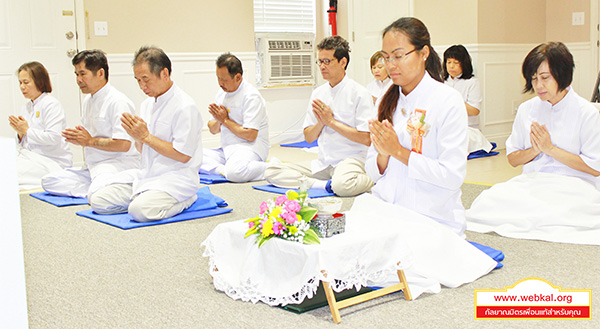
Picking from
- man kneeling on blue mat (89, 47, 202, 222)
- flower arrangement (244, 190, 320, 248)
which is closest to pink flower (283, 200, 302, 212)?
flower arrangement (244, 190, 320, 248)

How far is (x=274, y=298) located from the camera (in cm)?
228

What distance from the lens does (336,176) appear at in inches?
169

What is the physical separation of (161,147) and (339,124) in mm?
1270

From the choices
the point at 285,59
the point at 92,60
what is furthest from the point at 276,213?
the point at 285,59

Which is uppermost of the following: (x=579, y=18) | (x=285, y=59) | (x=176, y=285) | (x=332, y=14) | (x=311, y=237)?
(x=332, y=14)

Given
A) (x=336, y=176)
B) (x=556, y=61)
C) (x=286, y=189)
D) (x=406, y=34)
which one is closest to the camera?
(x=406, y=34)

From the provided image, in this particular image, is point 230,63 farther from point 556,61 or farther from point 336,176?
point 556,61

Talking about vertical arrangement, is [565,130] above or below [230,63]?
below

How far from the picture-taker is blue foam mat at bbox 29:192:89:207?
13.9 feet

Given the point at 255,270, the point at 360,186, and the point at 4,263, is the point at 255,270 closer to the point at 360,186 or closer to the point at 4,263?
the point at 4,263

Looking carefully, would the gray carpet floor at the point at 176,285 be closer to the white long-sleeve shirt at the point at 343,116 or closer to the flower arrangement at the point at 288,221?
the flower arrangement at the point at 288,221

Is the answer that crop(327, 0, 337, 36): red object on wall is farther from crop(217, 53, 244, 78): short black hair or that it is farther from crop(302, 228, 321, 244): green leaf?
crop(302, 228, 321, 244): green leaf

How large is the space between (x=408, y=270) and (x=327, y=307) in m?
0.36

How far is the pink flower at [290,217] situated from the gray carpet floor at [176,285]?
0.33 m
